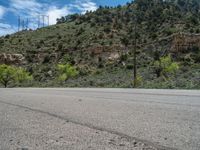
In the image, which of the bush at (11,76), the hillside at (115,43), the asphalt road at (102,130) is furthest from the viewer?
the hillside at (115,43)

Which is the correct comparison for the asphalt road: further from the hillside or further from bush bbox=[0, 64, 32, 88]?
bush bbox=[0, 64, 32, 88]

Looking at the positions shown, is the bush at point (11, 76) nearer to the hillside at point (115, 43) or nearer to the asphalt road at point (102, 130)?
the hillside at point (115, 43)

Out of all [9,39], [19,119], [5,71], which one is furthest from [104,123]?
[9,39]

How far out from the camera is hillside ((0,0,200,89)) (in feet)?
216

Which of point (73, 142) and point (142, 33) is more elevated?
point (142, 33)

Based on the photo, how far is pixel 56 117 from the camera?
9383 millimetres

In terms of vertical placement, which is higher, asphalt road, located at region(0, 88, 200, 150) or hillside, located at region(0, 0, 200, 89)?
hillside, located at region(0, 0, 200, 89)

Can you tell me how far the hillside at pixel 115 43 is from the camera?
216ft

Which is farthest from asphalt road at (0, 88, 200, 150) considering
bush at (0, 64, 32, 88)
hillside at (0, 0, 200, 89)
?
bush at (0, 64, 32, 88)

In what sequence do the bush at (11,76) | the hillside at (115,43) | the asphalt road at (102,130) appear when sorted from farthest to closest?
the hillside at (115,43), the bush at (11,76), the asphalt road at (102,130)

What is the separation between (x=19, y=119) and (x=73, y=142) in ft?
11.4

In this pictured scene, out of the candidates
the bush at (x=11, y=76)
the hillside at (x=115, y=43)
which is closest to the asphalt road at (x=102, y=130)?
the hillside at (x=115, y=43)

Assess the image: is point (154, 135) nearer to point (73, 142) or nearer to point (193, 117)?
point (73, 142)

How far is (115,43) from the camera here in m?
77.3
